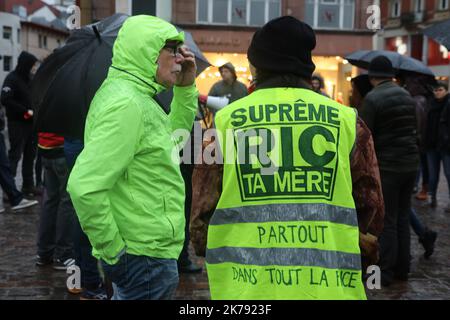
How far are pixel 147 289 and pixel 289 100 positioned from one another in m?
1.09

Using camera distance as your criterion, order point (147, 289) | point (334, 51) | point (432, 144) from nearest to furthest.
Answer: point (147, 289) < point (432, 144) < point (334, 51)

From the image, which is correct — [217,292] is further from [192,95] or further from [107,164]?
[192,95]

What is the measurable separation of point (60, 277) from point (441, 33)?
4.07 metres

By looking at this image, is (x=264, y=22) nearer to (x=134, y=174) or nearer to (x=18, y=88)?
(x=18, y=88)

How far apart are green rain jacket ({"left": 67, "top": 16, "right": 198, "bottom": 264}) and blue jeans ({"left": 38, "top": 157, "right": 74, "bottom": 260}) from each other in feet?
9.96

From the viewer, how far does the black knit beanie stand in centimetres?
246

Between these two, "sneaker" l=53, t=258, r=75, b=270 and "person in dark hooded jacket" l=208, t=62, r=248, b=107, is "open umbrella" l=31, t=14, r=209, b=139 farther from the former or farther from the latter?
"person in dark hooded jacket" l=208, t=62, r=248, b=107

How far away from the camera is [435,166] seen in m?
10.8

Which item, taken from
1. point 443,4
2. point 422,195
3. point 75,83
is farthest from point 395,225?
point 443,4

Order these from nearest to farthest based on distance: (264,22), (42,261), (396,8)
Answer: (42,261)
(264,22)
(396,8)

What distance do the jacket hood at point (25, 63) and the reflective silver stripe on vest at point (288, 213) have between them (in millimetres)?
8198

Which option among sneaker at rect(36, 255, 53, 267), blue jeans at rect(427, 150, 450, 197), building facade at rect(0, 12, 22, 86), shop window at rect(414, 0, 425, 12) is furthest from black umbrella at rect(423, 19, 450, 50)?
building facade at rect(0, 12, 22, 86)
